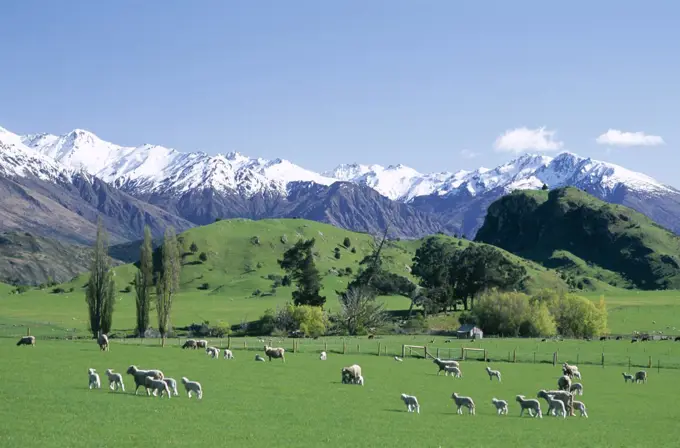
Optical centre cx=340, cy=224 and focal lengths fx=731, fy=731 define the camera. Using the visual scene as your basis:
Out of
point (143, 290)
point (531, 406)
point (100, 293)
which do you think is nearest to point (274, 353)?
point (531, 406)

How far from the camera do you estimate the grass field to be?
32.6 m

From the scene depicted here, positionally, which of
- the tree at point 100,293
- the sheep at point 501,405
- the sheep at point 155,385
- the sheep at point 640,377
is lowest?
the sheep at point 640,377

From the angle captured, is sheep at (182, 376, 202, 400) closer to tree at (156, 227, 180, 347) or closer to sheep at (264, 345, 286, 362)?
sheep at (264, 345, 286, 362)

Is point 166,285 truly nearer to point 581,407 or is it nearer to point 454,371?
point 454,371

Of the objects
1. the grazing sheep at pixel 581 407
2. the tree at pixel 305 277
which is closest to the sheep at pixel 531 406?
the grazing sheep at pixel 581 407

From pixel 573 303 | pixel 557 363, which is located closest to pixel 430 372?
pixel 557 363

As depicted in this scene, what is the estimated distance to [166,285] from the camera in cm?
11262

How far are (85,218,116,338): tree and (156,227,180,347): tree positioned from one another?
7.58 m

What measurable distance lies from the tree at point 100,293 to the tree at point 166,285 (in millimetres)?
7581

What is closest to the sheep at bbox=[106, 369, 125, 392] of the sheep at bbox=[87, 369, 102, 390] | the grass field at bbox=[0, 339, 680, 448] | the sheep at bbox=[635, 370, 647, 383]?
the grass field at bbox=[0, 339, 680, 448]

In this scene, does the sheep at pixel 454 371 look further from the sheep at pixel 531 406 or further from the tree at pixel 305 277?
the tree at pixel 305 277

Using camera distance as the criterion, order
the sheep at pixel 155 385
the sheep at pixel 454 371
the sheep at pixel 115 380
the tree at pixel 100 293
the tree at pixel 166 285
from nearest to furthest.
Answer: the sheep at pixel 155 385
the sheep at pixel 115 380
the sheep at pixel 454 371
the tree at pixel 100 293
the tree at pixel 166 285

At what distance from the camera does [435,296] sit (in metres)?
156

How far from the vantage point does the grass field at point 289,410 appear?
32.6 metres
